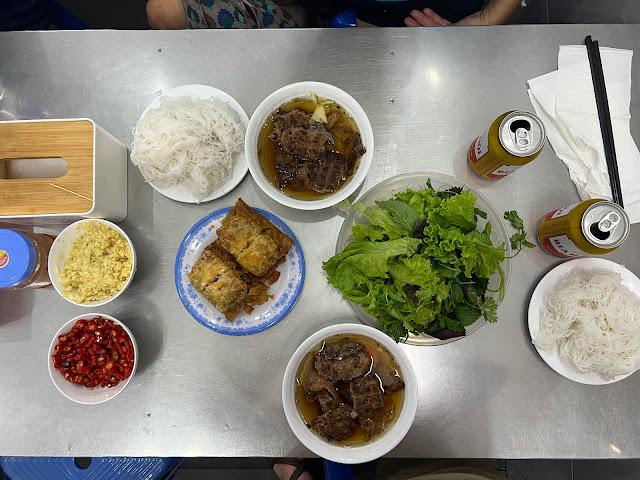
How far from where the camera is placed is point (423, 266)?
1428 mm

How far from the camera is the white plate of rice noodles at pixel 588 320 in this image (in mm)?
1627

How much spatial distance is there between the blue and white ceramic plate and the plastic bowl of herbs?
17cm

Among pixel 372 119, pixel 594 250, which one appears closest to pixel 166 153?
pixel 372 119

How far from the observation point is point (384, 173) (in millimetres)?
1895

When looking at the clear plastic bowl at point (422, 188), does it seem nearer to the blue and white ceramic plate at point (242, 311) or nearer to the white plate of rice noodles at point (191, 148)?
the blue and white ceramic plate at point (242, 311)

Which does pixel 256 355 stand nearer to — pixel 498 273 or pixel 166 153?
pixel 166 153

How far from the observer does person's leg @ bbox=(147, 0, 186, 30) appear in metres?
2.19

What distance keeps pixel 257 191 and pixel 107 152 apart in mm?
641

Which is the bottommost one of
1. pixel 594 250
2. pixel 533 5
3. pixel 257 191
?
pixel 257 191

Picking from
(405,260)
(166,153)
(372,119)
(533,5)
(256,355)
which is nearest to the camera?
(405,260)

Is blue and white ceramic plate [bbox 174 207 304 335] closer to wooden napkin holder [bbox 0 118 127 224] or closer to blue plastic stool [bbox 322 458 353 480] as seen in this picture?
wooden napkin holder [bbox 0 118 127 224]

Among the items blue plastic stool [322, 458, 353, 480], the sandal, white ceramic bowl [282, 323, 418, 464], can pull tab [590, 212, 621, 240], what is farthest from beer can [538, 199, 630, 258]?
the sandal

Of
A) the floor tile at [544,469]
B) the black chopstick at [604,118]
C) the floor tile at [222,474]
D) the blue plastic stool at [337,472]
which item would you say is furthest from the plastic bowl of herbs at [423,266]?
the floor tile at [222,474]

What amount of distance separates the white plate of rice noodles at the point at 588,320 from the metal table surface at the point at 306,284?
89 millimetres
